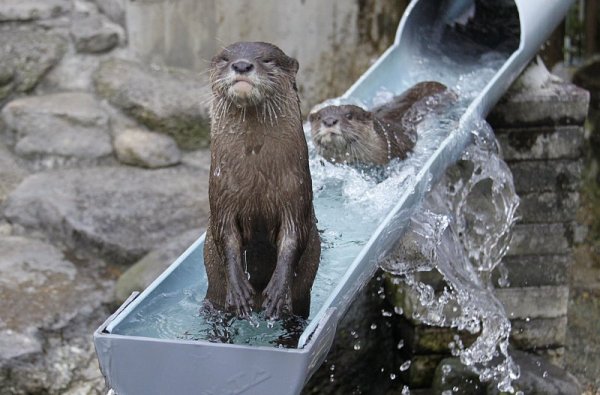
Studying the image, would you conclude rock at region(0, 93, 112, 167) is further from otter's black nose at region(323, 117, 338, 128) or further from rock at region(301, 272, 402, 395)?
otter's black nose at region(323, 117, 338, 128)

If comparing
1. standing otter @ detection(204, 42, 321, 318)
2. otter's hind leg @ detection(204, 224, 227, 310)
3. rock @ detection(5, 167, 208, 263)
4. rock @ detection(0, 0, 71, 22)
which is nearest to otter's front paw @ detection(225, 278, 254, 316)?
standing otter @ detection(204, 42, 321, 318)

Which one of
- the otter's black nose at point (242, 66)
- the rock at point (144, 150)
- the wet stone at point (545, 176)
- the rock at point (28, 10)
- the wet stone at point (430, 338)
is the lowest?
the wet stone at point (430, 338)

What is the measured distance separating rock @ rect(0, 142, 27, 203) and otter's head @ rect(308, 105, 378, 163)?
6.99ft

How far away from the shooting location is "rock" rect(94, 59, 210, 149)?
18.2 ft

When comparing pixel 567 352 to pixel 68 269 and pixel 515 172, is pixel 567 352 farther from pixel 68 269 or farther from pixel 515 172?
pixel 68 269

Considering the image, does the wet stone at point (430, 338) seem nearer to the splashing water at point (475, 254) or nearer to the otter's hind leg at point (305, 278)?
the splashing water at point (475, 254)

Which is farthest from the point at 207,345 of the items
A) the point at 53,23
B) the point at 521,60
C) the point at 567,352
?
the point at 53,23

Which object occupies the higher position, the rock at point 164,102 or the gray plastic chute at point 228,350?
the gray plastic chute at point 228,350

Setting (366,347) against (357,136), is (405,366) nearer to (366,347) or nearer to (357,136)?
(366,347)

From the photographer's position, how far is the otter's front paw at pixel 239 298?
8.14 feet

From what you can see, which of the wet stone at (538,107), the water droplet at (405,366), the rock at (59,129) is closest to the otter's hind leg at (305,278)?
the water droplet at (405,366)

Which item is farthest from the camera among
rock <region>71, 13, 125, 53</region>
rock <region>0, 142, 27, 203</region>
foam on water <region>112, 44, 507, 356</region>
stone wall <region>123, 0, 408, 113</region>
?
rock <region>71, 13, 125, 53</region>

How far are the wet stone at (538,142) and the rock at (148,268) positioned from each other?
1.53 metres

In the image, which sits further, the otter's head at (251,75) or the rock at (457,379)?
the rock at (457,379)
